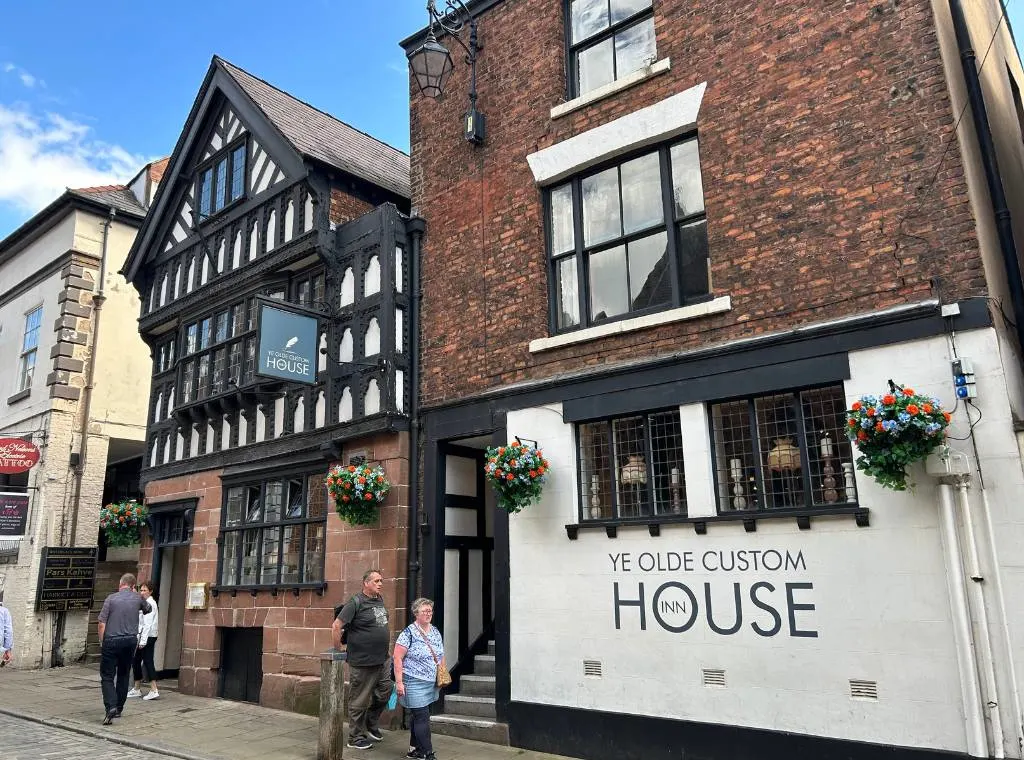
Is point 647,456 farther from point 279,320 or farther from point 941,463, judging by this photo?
point 279,320

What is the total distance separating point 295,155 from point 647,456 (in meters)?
7.78

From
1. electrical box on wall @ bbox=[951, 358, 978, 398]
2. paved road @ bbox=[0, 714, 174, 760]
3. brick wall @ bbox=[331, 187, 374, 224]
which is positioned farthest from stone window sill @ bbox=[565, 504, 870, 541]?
brick wall @ bbox=[331, 187, 374, 224]

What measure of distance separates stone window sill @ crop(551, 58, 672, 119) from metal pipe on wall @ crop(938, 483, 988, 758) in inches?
216

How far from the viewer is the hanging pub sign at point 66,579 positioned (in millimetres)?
16656

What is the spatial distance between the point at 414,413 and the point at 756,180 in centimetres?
519

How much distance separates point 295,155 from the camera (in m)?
12.8

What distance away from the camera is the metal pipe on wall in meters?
6.09

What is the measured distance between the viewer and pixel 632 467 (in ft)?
28.6

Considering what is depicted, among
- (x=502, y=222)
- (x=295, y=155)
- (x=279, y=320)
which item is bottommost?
(x=279, y=320)

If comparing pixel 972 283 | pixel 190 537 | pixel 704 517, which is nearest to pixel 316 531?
pixel 190 537

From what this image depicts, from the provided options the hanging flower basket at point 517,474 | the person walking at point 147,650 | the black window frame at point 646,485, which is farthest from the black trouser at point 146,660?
the black window frame at point 646,485

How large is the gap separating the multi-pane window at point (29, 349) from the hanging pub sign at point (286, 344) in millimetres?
11162

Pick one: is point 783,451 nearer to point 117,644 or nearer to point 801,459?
point 801,459

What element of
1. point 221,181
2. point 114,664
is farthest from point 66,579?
point 221,181
